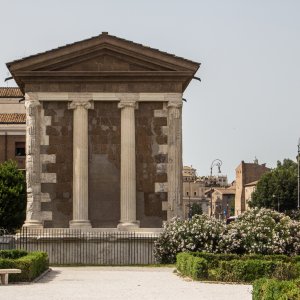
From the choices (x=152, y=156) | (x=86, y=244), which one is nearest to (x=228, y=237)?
(x=152, y=156)

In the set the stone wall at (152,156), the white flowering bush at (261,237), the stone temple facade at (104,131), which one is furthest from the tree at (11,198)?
the white flowering bush at (261,237)

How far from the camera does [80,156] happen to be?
42.8 m

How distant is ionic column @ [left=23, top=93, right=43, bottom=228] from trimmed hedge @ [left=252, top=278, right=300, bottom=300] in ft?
75.1

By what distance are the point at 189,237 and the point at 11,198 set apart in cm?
2212

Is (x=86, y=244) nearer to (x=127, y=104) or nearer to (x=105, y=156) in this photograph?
(x=105, y=156)

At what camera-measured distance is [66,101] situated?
142 feet

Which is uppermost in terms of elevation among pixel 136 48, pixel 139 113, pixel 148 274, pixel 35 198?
pixel 136 48

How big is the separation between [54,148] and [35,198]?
2386 mm

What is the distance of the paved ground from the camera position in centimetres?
2620

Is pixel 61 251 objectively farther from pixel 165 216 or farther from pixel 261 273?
pixel 261 273

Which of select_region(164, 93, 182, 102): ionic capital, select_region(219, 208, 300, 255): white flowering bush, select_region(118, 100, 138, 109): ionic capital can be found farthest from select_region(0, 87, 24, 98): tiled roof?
select_region(219, 208, 300, 255): white flowering bush

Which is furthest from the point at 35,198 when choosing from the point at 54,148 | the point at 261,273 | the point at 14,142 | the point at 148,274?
the point at 14,142

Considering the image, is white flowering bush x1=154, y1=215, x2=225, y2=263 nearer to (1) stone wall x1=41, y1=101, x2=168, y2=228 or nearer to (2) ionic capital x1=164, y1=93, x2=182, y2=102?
(1) stone wall x1=41, y1=101, x2=168, y2=228

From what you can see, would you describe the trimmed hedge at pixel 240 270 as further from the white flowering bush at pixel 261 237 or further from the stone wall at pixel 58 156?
the stone wall at pixel 58 156
